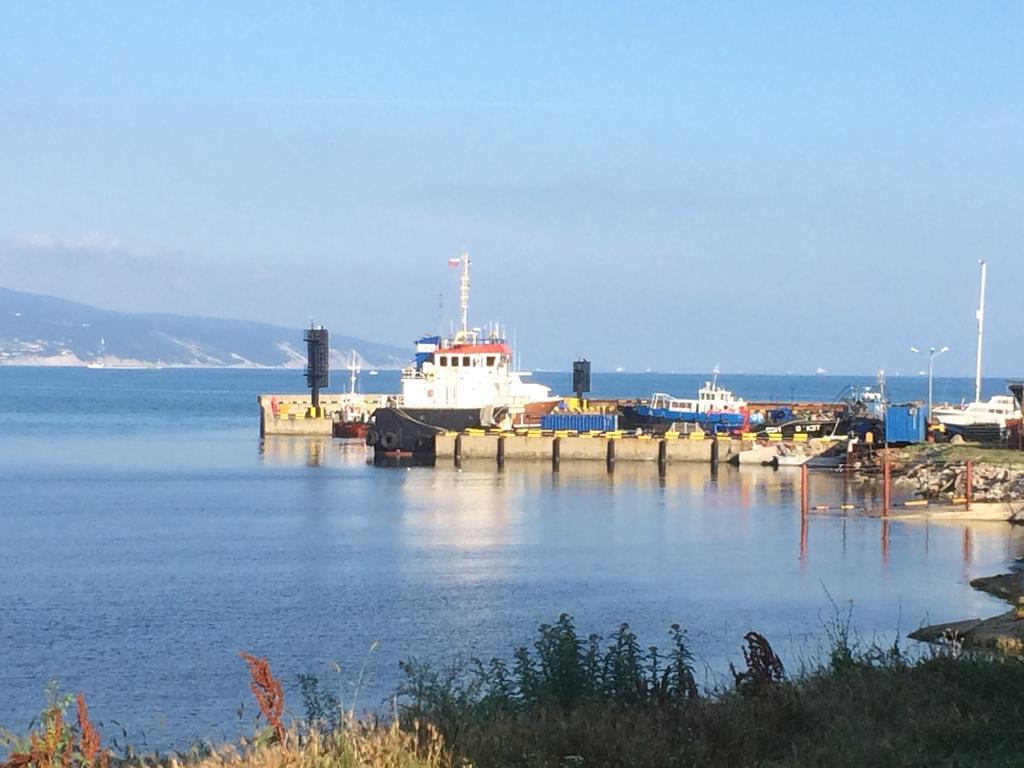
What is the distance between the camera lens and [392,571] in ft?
112

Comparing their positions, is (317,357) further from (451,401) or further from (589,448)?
(589,448)

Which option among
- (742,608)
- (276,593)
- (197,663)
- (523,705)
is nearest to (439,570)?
(276,593)

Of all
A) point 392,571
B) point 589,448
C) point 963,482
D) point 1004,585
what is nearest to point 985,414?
point 589,448

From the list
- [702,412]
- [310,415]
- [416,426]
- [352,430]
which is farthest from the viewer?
[310,415]

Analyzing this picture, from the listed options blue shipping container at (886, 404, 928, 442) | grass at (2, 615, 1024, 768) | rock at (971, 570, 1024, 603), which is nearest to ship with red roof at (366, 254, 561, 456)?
blue shipping container at (886, 404, 928, 442)

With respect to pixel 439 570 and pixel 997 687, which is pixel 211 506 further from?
pixel 997 687

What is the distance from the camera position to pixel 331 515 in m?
47.9

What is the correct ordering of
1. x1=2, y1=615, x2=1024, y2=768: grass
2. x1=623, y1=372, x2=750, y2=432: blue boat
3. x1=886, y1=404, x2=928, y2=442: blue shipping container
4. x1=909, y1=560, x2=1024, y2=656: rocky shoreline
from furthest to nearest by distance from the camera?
1. x1=623, y1=372, x2=750, y2=432: blue boat
2. x1=886, y1=404, x2=928, y2=442: blue shipping container
3. x1=909, y1=560, x2=1024, y2=656: rocky shoreline
4. x1=2, y1=615, x2=1024, y2=768: grass

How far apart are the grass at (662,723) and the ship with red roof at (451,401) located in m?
59.8

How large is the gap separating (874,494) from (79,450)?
1904 inches

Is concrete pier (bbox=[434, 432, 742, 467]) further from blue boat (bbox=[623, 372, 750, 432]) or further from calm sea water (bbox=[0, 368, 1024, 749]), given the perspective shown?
blue boat (bbox=[623, 372, 750, 432])

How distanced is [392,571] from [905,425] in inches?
1461

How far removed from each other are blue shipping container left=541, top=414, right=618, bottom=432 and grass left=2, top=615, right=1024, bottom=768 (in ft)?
193

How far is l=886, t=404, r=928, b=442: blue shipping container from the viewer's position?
64.2 metres
